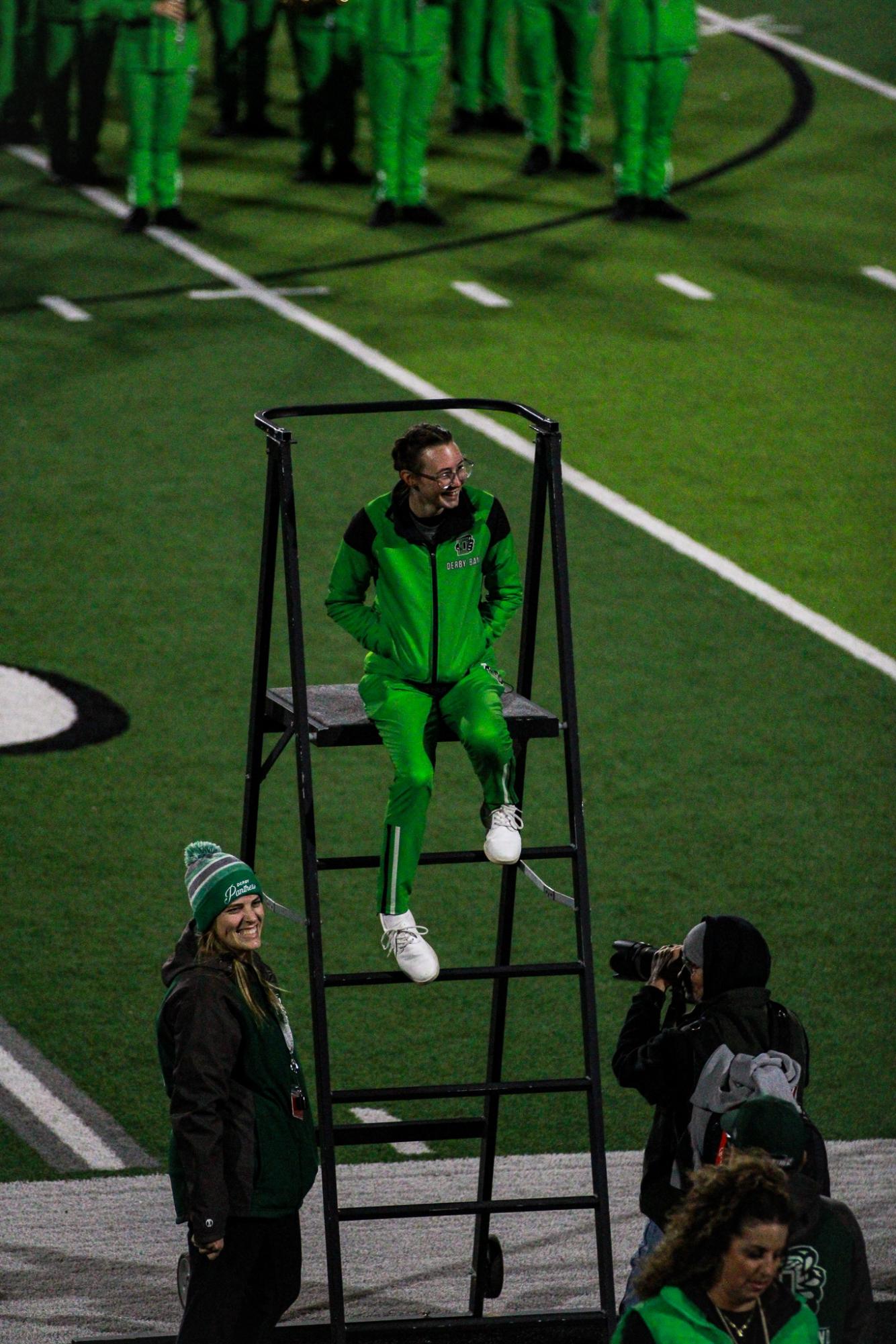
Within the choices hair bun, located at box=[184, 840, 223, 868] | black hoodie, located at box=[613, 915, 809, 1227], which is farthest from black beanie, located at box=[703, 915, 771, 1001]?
hair bun, located at box=[184, 840, 223, 868]

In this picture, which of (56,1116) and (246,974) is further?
(56,1116)

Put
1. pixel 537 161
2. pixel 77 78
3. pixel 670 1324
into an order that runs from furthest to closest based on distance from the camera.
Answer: pixel 537 161, pixel 77 78, pixel 670 1324

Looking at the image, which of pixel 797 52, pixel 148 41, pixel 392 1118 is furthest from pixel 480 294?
pixel 392 1118

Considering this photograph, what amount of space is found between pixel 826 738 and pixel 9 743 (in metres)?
3.94

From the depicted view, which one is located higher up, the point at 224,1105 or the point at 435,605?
the point at 435,605

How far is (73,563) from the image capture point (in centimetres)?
1310

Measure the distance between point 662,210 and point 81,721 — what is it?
31.8 ft

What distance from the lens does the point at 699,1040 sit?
5.68 meters

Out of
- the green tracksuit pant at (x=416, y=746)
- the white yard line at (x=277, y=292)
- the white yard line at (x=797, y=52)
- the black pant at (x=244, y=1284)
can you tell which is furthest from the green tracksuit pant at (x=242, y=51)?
the black pant at (x=244, y=1284)

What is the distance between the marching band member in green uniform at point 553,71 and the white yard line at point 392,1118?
13256 millimetres

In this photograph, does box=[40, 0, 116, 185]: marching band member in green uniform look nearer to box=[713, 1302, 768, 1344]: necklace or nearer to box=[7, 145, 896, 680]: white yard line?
box=[7, 145, 896, 680]: white yard line

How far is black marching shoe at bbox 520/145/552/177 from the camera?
20.7 metres

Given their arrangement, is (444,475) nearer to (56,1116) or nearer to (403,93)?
(56,1116)

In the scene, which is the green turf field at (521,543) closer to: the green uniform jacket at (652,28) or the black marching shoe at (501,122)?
the black marching shoe at (501,122)
